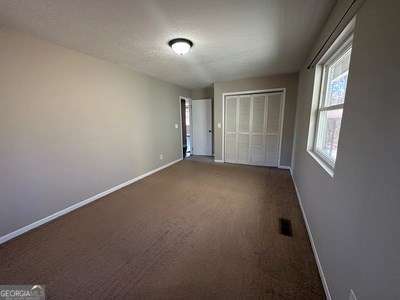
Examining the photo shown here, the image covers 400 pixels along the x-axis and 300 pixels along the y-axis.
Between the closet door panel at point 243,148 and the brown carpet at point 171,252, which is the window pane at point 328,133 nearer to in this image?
the brown carpet at point 171,252

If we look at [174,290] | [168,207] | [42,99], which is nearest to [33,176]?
[42,99]

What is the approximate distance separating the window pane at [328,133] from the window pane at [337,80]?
0.13 m

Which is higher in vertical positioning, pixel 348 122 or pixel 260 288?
pixel 348 122

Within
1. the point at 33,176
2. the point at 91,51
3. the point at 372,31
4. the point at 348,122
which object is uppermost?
the point at 91,51

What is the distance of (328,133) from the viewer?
193cm

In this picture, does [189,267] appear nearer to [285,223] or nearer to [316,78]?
[285,223]

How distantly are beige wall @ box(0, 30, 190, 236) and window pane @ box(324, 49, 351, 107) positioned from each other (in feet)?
10.7

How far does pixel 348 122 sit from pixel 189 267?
69.0 inches

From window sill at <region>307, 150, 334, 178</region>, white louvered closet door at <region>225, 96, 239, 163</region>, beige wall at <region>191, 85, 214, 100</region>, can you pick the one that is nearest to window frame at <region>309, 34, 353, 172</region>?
window sill at <region>307, 150, 334, 178</region>

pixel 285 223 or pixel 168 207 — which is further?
pixel 168 207

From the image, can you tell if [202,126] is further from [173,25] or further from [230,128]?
[173,25]

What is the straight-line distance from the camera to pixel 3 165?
187 centimetres

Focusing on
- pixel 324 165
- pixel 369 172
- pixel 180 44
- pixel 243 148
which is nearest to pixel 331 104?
pixel 324 165

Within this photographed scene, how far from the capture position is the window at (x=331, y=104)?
1585mm
